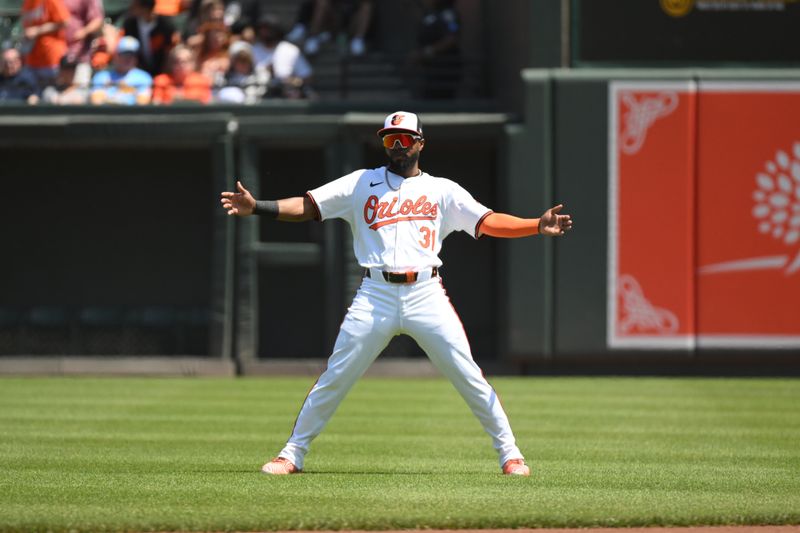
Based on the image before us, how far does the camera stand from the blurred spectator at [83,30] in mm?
17672

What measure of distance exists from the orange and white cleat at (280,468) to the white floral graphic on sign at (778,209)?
8.99 m

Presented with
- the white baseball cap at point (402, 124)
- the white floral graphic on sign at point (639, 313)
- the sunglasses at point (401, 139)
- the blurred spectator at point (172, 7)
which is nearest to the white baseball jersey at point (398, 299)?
the sunglasses at point (401, 139)

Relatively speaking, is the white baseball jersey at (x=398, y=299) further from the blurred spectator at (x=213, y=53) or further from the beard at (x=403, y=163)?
the blurred spectator at (x=213, y=53)

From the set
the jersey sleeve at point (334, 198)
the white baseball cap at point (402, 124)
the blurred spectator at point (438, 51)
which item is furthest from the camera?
the blurred spectator at point (438, 51)

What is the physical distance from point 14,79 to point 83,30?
109 centimetres

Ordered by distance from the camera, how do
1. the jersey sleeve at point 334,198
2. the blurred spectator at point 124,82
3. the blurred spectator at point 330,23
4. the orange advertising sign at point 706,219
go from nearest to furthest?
the jersey sleeve at point 334,198 → the orange advertising sign at point 706,219 → the blurred spectator at point 124,82 → the blurred spectator at point 330,23

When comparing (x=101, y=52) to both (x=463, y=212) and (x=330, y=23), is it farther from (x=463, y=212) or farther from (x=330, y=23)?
(x=463, y=212)

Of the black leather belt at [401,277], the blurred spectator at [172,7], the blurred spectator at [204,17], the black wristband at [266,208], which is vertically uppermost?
the blurred spectator at [172,7]

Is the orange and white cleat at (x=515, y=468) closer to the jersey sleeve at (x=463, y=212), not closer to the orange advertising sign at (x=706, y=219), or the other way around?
the jersey sleeve at (x=463, y=212)

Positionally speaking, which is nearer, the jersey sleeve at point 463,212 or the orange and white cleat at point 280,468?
the orange and white cleat at point 280,468

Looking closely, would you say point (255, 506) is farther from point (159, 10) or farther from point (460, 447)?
point (159, 10)

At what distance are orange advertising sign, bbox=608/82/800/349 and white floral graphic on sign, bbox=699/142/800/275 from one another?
11mm

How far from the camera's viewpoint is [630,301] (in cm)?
1574

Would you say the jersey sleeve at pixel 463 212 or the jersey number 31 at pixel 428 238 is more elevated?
the jersey sleeve at pixel 463 212
